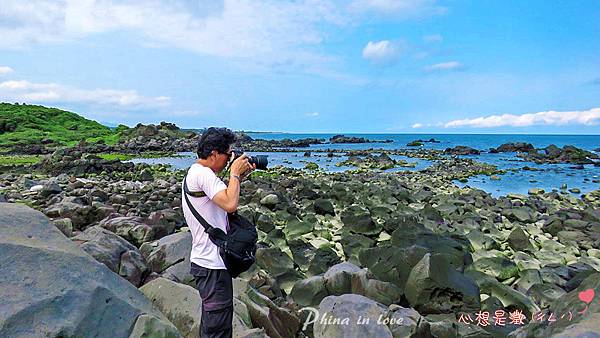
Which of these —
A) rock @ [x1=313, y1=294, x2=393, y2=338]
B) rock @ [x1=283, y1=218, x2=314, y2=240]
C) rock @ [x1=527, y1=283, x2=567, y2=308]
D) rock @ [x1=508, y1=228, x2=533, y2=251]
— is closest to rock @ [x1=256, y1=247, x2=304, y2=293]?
rock @ [x1=313, y1=294, x2=393, y2=338]

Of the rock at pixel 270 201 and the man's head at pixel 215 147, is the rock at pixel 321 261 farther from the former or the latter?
the rock at pixel 270 201

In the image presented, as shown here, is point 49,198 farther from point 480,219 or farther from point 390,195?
point 480,219

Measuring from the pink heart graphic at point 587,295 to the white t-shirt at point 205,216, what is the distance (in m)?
4.02

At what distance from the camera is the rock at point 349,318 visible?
17.6ft

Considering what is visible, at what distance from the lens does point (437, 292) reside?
6.94 m

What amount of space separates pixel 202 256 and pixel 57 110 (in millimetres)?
111787

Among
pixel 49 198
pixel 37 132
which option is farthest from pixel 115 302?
pixel 37 132

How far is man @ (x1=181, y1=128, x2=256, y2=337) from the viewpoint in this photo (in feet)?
13.1

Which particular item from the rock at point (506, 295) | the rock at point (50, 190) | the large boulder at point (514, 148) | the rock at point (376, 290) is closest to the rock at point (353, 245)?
the rock at point (376, 290)

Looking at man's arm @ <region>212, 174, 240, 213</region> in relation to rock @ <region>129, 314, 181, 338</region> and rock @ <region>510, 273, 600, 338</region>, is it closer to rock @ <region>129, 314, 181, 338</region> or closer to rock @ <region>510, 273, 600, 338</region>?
rock @ <region>129, 314, 181, 338</region>

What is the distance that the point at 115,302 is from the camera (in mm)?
4312

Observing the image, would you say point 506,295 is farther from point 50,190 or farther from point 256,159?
point 50,190

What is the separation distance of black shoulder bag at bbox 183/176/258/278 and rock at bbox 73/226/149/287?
8.51 feet

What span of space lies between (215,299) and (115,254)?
283 centimetres
